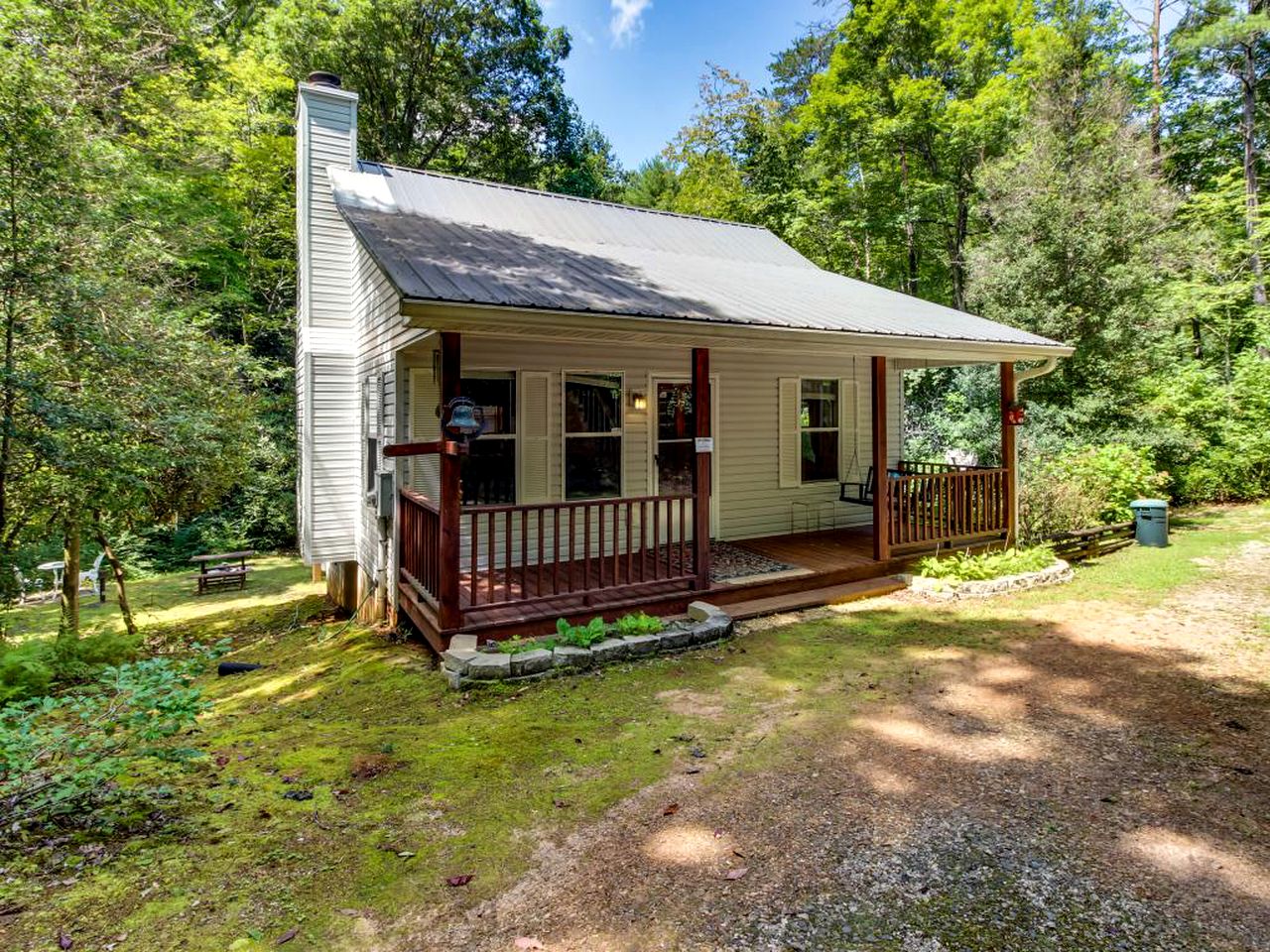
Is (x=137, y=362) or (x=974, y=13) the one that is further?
(x=974, y=13)

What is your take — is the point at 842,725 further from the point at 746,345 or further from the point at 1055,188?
the point at 1055,188

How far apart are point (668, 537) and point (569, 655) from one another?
1631mm

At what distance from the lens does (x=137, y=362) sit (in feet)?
27.2

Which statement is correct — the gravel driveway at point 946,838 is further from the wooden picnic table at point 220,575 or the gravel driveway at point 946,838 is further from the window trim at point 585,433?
the wooden picnic table at point 220,575

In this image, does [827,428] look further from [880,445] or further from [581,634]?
[581,634]

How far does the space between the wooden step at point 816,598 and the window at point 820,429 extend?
8.48 ft

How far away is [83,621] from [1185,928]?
46.9ft

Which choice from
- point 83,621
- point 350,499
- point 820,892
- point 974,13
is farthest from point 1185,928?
point 974,13

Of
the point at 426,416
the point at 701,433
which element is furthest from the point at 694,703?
the point at 426,416

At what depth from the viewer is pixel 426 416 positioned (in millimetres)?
7262

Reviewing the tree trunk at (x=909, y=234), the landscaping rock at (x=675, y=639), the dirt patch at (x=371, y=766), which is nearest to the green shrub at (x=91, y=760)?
the dirt patch at (x=371, y=766)

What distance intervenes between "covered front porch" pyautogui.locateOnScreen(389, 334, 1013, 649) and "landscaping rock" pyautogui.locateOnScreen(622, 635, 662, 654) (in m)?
0.52

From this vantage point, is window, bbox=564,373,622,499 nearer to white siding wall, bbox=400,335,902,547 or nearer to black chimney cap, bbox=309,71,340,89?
white siding wall, bbox=400,335,902,547

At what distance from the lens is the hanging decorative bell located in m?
5.07
